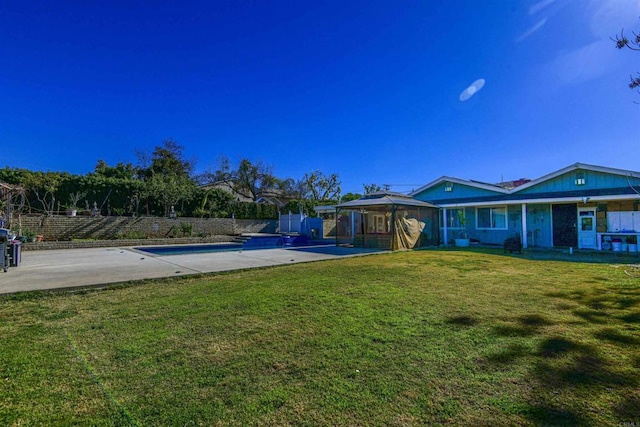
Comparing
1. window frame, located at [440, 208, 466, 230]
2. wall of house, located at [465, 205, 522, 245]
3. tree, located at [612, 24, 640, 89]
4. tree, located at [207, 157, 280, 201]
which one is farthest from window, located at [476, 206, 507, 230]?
tree, located at [207, 157, 280, 201]

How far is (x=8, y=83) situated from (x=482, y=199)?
2436 centimetres

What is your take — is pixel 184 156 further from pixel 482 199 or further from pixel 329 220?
pixel 482 199

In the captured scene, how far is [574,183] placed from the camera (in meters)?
14.7

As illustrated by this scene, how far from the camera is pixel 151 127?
2617 centimetres

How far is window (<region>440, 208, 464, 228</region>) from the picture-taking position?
60.1 ft

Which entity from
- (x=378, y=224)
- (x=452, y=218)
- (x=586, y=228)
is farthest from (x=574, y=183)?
(x=378, y=224)

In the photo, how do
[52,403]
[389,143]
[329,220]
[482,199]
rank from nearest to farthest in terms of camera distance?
[52,403]
[482,199]
[389,143]
[329,220]

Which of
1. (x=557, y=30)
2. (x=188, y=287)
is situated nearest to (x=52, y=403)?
(x=188, y=287)

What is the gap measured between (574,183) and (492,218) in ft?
13.1

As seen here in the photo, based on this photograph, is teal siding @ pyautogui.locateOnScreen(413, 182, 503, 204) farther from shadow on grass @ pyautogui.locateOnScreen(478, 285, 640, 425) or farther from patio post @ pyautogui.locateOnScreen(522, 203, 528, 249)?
shadow on grass @ pyautogui.locateOnScreen(478, 285, 640, 425)

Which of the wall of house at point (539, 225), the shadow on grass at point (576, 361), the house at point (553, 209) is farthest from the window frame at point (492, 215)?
the shadow on grass at point (576, 361)

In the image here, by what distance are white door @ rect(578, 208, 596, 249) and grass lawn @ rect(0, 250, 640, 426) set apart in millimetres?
11306

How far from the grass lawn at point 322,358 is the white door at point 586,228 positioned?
37.1 ft

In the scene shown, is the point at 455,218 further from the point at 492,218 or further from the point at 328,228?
the point at 328,228
